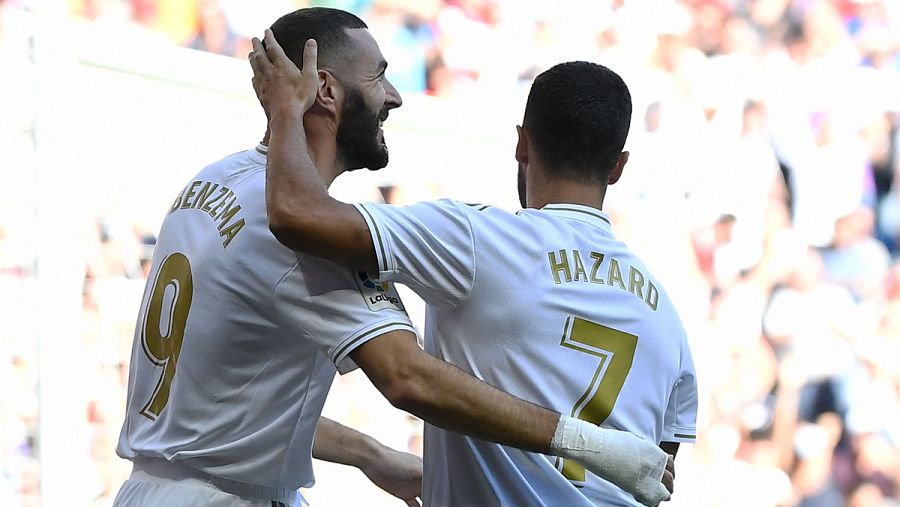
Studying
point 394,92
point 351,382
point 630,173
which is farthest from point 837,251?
point 394,92

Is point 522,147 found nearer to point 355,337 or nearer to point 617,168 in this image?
point 617,168

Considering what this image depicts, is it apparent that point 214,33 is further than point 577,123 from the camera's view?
Yes

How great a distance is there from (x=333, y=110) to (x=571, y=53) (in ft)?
14.5

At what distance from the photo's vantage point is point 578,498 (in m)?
1.91

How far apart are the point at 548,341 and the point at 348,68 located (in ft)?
2.07

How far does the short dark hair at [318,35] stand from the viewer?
2092mm

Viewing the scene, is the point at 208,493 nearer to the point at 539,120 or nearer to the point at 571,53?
the point at 539,120

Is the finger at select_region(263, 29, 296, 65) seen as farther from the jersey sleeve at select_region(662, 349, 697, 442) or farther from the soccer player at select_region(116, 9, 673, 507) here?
the jersey sleeve at select_region(662, 349, 697, 442)

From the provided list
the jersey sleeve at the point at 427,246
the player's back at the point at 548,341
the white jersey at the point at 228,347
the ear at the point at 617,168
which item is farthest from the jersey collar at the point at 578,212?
the white jersey at the point at 228,347

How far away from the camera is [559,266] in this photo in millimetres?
1893


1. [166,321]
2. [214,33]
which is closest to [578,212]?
[166,321]

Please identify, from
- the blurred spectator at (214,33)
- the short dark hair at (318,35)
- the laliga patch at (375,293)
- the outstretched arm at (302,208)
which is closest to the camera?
the outstretched arm at (302,208)

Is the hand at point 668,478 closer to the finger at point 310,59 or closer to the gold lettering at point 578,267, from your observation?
the gold lettering at point 578,267

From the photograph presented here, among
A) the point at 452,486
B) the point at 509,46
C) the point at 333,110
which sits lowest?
the point at 452,486
